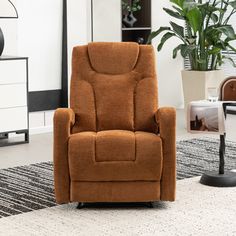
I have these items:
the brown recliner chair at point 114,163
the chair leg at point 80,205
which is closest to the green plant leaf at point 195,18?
the brown recliner chair at point 114,163

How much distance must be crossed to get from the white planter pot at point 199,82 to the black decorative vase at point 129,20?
106 cm

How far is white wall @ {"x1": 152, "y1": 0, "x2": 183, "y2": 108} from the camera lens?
819cm

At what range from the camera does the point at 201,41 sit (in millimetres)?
7211

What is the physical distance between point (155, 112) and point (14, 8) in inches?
99.1

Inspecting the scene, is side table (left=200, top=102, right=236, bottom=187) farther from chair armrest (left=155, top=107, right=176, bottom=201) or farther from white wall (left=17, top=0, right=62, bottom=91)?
white wall (left=17, top=0, right=62, bottom=91)

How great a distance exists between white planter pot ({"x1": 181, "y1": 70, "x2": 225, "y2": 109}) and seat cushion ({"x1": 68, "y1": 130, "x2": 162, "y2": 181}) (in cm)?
333

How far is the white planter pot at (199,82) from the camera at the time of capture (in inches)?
287

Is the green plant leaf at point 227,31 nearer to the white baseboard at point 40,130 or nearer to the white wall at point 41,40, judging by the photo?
the white wall at point 41,40

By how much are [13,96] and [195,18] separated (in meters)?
2.19

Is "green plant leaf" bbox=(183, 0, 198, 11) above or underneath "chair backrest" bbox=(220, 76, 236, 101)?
above

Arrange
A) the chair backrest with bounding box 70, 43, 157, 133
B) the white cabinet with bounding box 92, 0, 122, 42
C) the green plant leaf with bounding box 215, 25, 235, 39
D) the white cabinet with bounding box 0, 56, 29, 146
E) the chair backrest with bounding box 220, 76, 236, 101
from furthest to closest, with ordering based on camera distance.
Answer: the white cabinet with bounding box 92, 0, 122, 42 < the green plant leaf with bounding box 215, 25, 235, 39 < the white cabinet with bounding box 0, 56, 29, 146 < the chair backrest with bounding box 220, 76, 236, 101 < the chair backrest with bounding box 70, 43, 157, 133

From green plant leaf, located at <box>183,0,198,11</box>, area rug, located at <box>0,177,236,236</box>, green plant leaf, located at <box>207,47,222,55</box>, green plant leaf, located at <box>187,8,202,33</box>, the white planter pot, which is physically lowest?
area rug, located at <box>0,177,236,236</box>

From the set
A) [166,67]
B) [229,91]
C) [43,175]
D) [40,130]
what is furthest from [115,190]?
[166,67]

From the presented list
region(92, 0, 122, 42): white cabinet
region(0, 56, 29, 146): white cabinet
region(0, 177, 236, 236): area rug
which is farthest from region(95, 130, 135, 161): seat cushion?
region(92, 0, 122, 42): white cabinet
